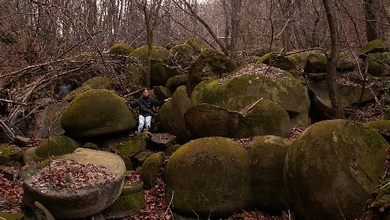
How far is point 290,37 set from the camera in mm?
17891

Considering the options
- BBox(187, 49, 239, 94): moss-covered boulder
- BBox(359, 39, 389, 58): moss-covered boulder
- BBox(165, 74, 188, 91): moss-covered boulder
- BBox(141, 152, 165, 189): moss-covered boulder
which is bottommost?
BBox(141, 152, 165, 189): moss-covered boulder

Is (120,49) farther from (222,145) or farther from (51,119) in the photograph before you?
(222,145)

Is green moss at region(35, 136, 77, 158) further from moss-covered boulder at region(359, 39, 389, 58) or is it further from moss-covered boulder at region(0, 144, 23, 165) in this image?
moss-covered boulder at region(359, 39, 389, 58)

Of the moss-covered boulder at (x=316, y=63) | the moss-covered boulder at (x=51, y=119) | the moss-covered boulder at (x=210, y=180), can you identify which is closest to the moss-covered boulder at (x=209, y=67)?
the moss-covered boulder at (x=316, y=63)

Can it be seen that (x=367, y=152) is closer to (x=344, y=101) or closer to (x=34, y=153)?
(x=344, y=101)

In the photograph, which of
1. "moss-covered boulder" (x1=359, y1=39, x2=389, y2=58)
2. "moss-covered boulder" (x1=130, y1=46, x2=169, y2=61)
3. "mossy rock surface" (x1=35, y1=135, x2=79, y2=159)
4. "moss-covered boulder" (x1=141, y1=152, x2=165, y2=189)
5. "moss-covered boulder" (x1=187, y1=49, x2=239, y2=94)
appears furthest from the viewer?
"moss-covered boulder" (x1=130, y1=46, x2=169, y2=61)

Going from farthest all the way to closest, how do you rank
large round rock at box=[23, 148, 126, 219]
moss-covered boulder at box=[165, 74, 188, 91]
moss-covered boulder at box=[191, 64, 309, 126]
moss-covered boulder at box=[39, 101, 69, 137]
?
moss-covered boulder at box=[165, 74, 188, 91] < moss-covered boulder at box=[39, 101, 69, 137] < moss-covered boulder at box=[191, 64, 309, 126] < large round rock at box=[23, 148, 126, 219]

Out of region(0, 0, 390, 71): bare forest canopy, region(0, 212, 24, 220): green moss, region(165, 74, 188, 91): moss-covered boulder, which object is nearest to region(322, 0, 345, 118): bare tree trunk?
region(0, 0, 390, 71): bare forest canopy

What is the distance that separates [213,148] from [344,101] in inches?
221

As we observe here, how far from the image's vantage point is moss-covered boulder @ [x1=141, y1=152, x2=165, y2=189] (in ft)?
28.7

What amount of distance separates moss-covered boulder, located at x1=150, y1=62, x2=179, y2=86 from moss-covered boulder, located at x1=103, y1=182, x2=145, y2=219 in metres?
6.67

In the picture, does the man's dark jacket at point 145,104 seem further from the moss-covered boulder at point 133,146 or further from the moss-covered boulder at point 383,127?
the moss-covered boulder at point 383,127

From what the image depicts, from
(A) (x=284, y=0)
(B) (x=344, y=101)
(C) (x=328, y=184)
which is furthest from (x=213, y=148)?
(A) (x=284, y=0)

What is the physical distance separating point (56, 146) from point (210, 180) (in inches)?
184
